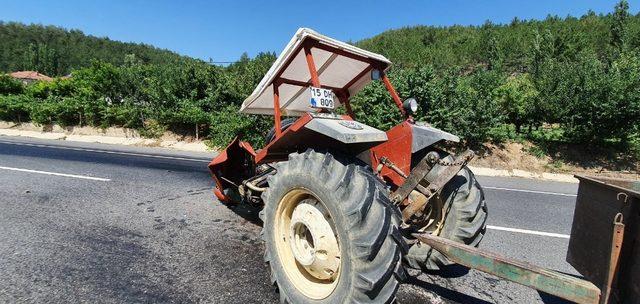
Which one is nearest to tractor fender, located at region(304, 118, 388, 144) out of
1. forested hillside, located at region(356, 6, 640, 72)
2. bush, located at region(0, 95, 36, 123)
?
bush, located at region(0, 95, 36, 123)

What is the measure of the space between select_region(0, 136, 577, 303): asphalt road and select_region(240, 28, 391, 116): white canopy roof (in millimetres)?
1565

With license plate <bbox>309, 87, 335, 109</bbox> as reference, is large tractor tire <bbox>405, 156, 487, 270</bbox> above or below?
below

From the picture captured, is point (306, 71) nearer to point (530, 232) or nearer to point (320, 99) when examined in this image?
point (320, 99)

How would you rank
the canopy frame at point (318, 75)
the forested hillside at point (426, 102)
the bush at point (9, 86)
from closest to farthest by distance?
the canopy frame at point (318, 75) → the forested hillside at point (426, 102) → the bush at point (9, 86)

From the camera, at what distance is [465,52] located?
6172 centimetres

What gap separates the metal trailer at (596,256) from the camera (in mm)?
1846

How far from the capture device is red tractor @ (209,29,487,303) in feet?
7.42

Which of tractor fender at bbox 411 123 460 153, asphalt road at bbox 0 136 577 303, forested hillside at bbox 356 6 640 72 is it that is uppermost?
forested hillside at bbox 356 6 640 72

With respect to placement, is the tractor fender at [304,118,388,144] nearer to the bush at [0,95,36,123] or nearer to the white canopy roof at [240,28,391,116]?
the white canopy roof at [240,28,391,116]

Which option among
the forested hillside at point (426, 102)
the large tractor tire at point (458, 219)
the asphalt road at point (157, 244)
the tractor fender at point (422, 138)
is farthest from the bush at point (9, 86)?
the large tractor tire at point (458, 219)

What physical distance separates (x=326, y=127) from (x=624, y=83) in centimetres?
1464

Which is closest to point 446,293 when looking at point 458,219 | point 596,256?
point 458,219

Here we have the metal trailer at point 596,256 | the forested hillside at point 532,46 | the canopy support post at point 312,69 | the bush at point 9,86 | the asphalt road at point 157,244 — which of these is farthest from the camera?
the forested hillside at point 532,46

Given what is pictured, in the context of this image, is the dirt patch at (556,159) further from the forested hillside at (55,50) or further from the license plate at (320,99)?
the forested hillside at (55,50)
